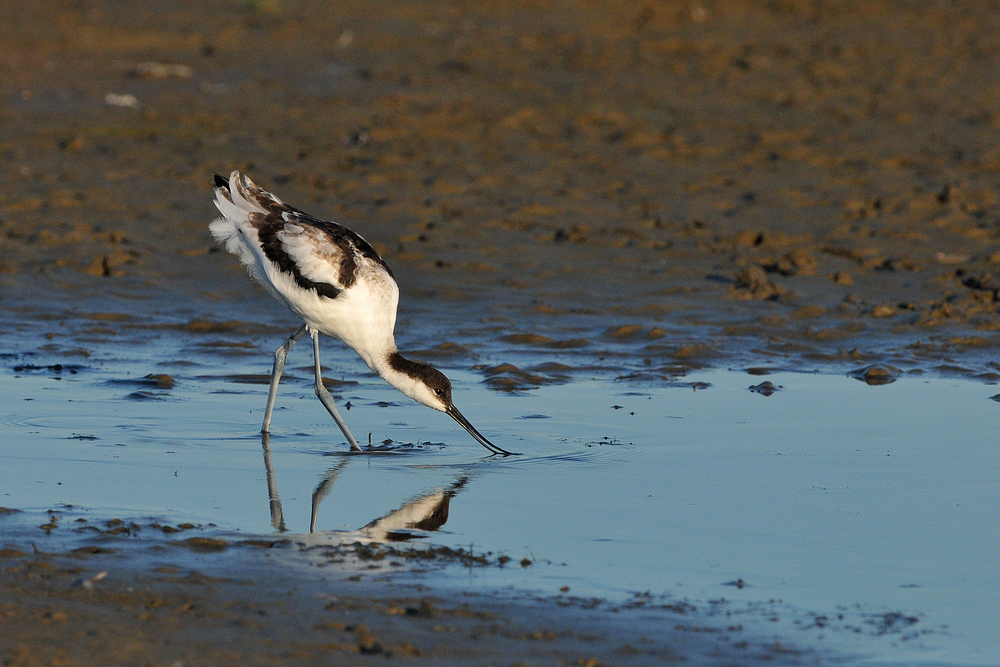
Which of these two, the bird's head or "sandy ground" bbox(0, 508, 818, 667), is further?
the bird's head

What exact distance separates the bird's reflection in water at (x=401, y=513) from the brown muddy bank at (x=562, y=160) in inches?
110

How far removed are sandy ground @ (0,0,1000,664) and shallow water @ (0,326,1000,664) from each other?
0.77 metres

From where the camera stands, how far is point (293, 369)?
27.0ft

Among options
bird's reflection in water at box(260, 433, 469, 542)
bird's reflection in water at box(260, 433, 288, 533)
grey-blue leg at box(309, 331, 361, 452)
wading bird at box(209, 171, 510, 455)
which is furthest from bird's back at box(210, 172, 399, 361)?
bird's reflection in water at box(260, 433, 469, 542)

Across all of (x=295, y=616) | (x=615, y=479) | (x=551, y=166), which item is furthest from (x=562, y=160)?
(x=295, y=616)

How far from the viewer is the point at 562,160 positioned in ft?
40.9

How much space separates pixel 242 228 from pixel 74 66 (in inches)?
345

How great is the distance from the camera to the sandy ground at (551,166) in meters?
9.16

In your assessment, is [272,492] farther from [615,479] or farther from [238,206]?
[238,206]

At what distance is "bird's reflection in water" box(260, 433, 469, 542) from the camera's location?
197 inches

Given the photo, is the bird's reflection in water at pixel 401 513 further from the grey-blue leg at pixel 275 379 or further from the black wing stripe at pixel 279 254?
the black wing stripe at pixel 279 254

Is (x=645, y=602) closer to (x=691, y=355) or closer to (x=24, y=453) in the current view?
(x=24, y=453)

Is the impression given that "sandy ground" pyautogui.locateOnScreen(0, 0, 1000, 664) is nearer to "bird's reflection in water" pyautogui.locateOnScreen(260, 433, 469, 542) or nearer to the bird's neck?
"bird's reflection in water" pyautogui.locateOnScreen(260, 433, 469, 542)

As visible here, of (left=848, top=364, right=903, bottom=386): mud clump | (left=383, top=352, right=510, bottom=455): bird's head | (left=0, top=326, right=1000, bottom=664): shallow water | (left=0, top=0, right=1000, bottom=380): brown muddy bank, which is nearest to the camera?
(left=0, top=326, right=1000, bottom=664): shallow water
